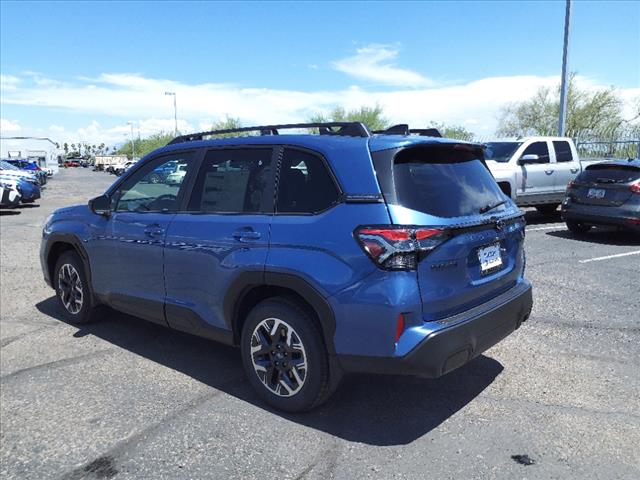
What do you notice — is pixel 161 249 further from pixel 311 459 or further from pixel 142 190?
pixel 311 459

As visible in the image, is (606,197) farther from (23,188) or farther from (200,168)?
(23,188)

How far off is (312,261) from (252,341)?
0.82 meters

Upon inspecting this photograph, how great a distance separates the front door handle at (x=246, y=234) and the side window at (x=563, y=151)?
1100cm

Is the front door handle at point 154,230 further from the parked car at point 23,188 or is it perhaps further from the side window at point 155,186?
the parked car at point 23,188

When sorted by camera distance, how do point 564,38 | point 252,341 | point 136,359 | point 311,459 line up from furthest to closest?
point 564,38, point 136,359, point 252,341, point 311,459

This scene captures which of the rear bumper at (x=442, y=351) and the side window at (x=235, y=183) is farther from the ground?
the side window at (x=235, y=183)

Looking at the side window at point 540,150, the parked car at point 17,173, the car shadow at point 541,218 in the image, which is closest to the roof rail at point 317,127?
the side window at point 540,150

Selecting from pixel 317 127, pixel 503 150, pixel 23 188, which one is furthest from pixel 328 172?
pixel 23 188

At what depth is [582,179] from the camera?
33.0ft

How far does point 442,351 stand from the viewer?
9.59 feet

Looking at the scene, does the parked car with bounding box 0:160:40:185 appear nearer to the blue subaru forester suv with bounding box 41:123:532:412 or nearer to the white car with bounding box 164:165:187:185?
the white car with bounding box 164:165:187:185

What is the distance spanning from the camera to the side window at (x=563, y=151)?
1259 cm

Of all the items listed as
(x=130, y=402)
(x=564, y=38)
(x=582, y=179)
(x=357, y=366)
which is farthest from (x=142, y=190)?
(x=564, y=38)

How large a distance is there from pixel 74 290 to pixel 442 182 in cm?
376
